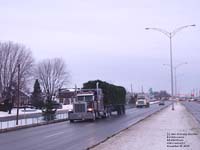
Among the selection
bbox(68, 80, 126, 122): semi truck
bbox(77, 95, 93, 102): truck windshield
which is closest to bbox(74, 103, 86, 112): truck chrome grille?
bbox(68, 80, 126, 122): semi truck

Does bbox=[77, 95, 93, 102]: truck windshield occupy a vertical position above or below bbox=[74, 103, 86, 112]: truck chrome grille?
above

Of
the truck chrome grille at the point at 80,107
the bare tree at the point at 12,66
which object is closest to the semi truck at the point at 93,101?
the truck chrome grille at the point at 80,107

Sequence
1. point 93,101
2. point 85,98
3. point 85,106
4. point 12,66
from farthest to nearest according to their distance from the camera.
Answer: point 12,66
point 85,98
point 93,101
point 85,106

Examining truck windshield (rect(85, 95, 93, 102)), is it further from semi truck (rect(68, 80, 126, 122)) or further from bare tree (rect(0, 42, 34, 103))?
bare tree (rect(0, 42, 34, 103))

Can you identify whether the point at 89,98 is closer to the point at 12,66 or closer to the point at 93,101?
the point at 93,101

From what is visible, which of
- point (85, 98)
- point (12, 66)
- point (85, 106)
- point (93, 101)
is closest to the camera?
point (85, 106)

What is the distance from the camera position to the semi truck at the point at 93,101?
49094 mm

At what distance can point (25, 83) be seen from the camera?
314 ft

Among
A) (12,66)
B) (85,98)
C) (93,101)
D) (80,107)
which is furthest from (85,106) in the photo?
(12,66)

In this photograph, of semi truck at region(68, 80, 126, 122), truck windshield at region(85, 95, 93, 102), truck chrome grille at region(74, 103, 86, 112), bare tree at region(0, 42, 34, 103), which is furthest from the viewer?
bare tree at region(0, 42, 34, 103)

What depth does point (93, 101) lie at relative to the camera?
164ft

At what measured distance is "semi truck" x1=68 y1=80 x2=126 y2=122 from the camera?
4909 cm

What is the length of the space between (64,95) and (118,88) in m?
69.7

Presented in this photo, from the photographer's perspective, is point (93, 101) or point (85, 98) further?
point (85, 98)
